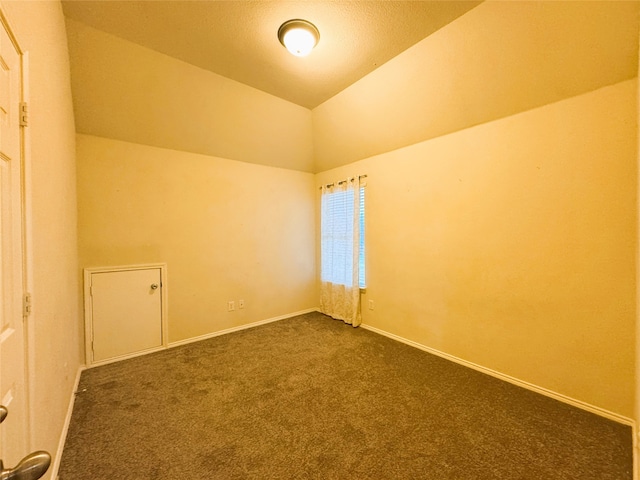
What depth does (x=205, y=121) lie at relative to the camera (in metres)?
3.00

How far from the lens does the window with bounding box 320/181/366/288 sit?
3.65m

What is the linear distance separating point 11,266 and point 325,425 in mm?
1898

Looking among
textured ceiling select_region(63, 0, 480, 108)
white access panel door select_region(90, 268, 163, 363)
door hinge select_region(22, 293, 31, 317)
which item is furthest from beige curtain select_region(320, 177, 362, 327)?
door hinge select_region(22, 293, 31, 317)

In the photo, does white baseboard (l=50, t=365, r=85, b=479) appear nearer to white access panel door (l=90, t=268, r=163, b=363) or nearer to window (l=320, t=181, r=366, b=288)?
white access panel door (l=90, t=268, r=163, b=363)

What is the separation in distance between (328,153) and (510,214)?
247 cm

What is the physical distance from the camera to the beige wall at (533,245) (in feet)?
6.04

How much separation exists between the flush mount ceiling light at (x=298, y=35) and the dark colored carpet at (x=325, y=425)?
9.30 feet

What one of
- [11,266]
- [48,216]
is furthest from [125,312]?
[11,266]

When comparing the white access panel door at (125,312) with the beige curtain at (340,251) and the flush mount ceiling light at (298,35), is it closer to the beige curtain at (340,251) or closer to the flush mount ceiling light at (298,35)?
the beige curtain at (340,251)

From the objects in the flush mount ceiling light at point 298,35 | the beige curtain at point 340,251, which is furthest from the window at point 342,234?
the flush mount ceiling light at point 298,35

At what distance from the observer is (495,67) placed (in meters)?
2.05

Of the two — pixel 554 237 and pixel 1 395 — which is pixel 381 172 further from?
pixel 1 395

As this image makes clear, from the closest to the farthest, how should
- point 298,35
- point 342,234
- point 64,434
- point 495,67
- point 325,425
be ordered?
point 64,434, point 325,425, point 298,35, point 495,67, point 342,234

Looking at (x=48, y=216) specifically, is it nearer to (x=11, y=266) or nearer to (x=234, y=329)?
(x=11, y=266)
